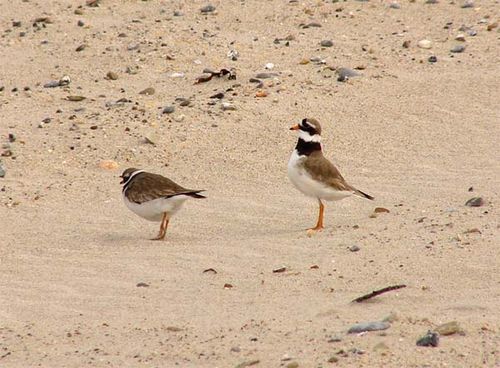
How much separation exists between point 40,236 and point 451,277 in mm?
4111

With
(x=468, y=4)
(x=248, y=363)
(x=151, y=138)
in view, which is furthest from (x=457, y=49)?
(x=248, y=363)

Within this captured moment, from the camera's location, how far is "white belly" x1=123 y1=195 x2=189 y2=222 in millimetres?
11336

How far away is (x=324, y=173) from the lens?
11.4 meters

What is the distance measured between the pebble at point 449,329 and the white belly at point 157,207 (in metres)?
3.99

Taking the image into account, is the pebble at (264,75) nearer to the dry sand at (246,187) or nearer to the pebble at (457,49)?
the dry sand at (246,187)

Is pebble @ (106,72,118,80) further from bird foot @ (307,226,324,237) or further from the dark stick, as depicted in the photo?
the dark stick

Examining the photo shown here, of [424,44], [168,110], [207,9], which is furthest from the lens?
[207,9]

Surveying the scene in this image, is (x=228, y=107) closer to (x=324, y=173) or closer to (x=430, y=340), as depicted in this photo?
(x=324, y=173)

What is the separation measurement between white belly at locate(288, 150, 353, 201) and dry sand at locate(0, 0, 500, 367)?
0.28 metres

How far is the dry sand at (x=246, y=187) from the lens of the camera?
834 cm

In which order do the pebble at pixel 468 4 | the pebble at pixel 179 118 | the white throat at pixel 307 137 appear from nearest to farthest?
the white throat at pixel 307 137
the pebble at pixel 179 118
the pebble at pixel 468 4

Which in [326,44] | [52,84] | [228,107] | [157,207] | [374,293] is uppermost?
[374,293]

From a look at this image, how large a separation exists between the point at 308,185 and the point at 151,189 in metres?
1.44

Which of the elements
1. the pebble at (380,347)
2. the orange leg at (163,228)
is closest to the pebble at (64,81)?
the orange leg at (163,228)
